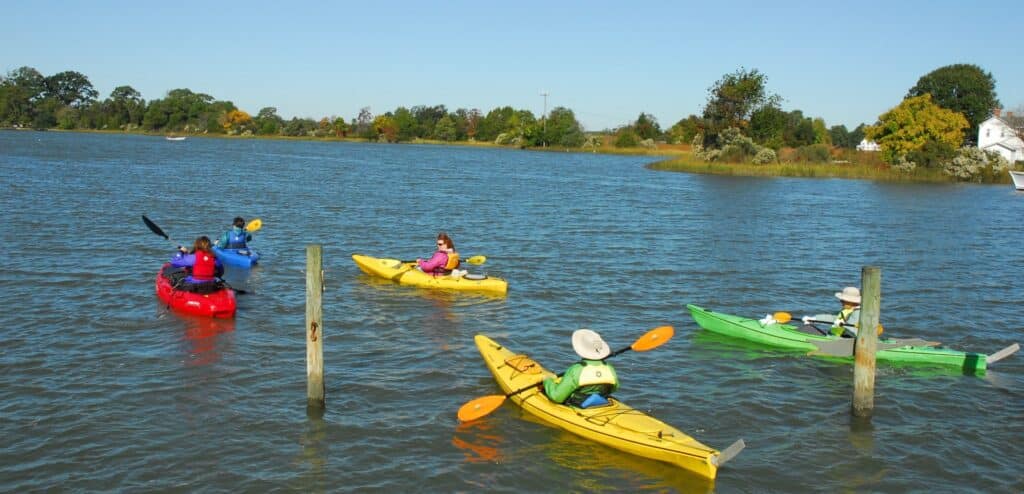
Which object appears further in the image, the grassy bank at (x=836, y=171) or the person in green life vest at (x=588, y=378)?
the grassy bank at (x=836, y=171)

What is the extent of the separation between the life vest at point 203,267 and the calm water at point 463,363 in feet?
2.45

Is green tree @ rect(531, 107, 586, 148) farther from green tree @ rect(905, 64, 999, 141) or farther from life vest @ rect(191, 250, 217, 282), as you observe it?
life vest @ rect(191, 250, 217, 282)

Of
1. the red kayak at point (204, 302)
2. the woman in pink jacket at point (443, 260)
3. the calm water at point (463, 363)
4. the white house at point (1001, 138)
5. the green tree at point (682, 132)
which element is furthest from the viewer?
the green tree at point (682, 132)

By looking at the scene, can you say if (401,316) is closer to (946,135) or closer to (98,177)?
(98,177)

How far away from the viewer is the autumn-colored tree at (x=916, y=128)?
50531mm

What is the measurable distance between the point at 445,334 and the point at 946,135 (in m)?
47.8

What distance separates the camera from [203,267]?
13.2 metres

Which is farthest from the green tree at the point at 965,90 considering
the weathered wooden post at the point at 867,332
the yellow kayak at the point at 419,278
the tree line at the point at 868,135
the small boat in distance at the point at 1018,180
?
the weathered wooden post at the point at 867,332

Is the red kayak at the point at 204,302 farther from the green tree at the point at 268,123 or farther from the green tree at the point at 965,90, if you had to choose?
the green tree at the point at 268,123

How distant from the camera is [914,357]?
11.6 meters

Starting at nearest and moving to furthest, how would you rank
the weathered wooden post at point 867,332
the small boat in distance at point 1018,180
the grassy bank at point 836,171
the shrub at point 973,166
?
1. the weathered wooden post at point 867,332
2. the small boat in distance at point 1018,180
3. the shrub at point 973,166
4. the grassy bank at point 836,171

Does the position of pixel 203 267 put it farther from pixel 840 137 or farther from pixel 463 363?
pixel 840 137

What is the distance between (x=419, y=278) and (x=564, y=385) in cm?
737

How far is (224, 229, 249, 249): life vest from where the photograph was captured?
17.7m
